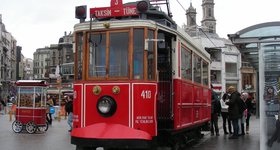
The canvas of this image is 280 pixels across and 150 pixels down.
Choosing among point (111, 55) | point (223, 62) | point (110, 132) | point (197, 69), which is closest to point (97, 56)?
point (111, 55)

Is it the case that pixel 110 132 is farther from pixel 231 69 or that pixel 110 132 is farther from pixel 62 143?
pixel 231 69

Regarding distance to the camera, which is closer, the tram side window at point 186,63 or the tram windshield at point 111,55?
the tram windshield at point 111,55

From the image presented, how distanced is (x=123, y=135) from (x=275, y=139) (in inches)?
125

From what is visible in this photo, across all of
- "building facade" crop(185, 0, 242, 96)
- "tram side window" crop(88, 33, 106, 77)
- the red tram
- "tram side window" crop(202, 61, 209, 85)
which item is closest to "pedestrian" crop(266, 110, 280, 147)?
the red tram

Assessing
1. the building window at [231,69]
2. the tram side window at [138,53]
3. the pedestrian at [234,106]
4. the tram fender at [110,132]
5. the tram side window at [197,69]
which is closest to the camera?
the tram fender at [110,132]

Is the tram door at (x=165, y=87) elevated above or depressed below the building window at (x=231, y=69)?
below

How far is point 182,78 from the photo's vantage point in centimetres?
1082

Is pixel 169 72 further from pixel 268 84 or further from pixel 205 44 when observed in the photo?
pixel 205 44

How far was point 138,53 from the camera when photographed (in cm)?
925

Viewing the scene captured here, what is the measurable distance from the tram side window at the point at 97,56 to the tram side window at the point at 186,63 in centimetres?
246

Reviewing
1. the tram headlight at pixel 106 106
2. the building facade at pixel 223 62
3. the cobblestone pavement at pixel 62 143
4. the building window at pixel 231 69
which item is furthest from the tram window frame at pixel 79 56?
the building window at pixel 231 69

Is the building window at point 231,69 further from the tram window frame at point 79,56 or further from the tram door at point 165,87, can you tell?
the tram window frame at point 79,56

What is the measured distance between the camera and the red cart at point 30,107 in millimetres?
18438

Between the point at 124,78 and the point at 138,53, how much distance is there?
641mm
